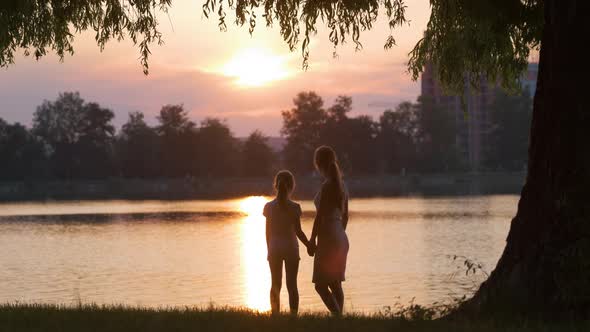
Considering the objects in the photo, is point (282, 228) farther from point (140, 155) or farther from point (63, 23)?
point (140, 155)

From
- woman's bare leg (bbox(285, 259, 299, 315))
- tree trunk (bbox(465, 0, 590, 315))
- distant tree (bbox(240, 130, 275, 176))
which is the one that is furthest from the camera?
distant tree (bbox(240, 130, 275, 176))

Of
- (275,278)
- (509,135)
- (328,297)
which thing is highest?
(275,278)

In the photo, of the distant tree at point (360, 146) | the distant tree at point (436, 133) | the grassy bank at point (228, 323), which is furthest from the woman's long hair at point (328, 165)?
the distant tree at point (436, 133)

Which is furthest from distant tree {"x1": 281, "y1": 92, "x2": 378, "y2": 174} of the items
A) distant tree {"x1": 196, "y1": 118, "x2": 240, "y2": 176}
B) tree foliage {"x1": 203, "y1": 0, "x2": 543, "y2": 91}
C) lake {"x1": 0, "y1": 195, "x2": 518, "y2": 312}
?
tree foliage {"x1": 203, "y1": 0, "x2": 543, "y2": 91}

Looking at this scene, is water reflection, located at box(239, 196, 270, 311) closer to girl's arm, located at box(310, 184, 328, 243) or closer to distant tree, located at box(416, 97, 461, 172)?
girl's arm, located at box(310, 184, 328, 243)

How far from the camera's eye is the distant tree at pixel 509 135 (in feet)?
561

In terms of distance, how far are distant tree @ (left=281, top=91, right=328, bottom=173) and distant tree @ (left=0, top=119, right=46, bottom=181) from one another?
3719 cm

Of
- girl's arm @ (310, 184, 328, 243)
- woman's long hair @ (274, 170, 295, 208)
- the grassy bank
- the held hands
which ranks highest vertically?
woman's long hair @ (274, 170, 295, 208)

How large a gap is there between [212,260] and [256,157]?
369ft

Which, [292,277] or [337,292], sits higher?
[292,277]

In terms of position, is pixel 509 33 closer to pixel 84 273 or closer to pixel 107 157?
pixel 84 273

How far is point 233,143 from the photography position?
151 m

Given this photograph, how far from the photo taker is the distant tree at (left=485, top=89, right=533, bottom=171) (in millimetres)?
171125

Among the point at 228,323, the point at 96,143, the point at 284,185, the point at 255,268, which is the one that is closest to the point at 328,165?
the point at 284,185
